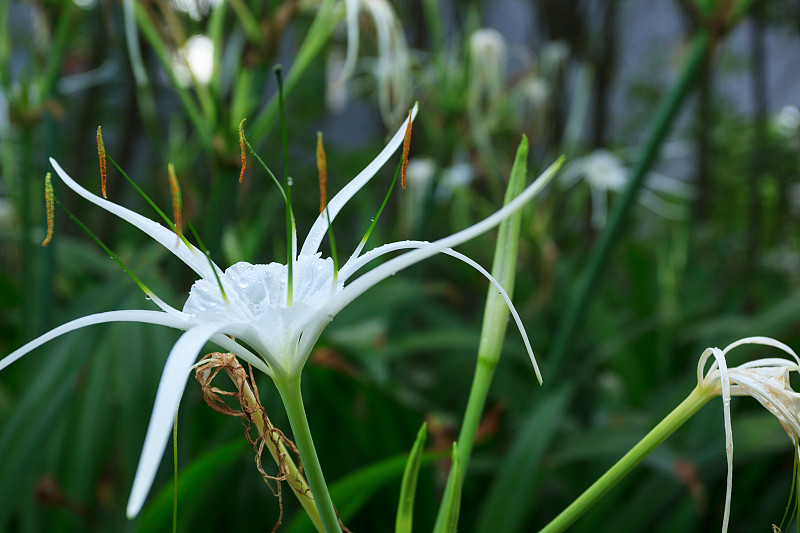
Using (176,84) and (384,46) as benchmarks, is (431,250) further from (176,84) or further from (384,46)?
(384,46)

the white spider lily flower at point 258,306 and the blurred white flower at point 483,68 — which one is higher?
the blurred white flower at point 483,68

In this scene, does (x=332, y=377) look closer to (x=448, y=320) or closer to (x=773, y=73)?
(x=448, y=320)

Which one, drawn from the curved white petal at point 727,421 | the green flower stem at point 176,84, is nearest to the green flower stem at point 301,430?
the curved white petal at point 727,421

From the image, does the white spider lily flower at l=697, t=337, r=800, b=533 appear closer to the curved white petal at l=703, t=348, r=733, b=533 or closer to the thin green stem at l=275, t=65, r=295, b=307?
the curved white petal at l=703, t=348, r=733, b=533

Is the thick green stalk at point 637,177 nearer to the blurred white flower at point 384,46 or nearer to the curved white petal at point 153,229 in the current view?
the blurred white flower at point 384,46

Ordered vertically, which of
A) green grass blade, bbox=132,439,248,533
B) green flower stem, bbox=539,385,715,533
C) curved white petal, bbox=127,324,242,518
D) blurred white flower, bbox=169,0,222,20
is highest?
blurred white flower, bbox=169,0,222,20

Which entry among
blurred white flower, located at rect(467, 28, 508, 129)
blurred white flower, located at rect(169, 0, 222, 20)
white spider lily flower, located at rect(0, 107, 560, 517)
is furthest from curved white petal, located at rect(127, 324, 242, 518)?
blurred white flower, located at rect(467, 28, 508, 129)

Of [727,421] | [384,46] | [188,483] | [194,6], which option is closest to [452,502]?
[727,421]
